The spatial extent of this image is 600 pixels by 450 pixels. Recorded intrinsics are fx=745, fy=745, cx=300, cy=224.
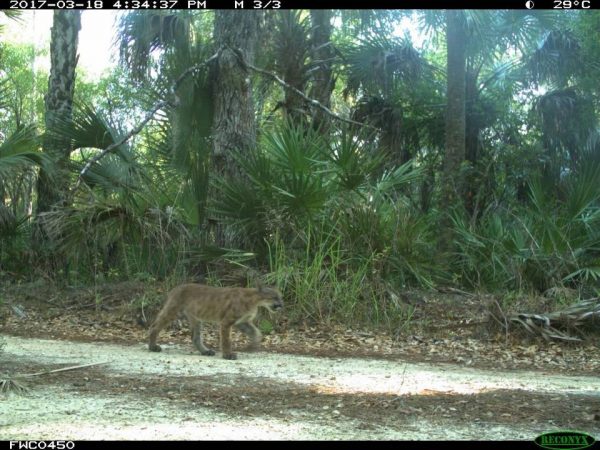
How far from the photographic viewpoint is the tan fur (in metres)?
9.05

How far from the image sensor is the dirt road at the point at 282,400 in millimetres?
5375

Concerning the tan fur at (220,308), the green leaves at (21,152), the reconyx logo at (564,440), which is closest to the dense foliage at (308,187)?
the green leaves at (21,152)

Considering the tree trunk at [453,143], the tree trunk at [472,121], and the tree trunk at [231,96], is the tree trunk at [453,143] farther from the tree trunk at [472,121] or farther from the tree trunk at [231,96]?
the tree trunk at [231,96]

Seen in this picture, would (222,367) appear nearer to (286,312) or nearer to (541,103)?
(286,312)

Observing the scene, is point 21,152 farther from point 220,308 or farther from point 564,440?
point 564,440

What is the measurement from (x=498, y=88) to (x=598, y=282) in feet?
21.5

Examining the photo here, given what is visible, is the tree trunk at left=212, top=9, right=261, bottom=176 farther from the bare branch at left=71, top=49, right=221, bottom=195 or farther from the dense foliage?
the bare branch at left=71, top=49, right=221, bottom=195

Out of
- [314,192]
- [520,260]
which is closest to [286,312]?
[314,192]

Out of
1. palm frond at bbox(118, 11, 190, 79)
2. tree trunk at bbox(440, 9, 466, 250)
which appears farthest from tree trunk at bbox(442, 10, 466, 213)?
palm frond at bbox(118, 11, 190, 79)

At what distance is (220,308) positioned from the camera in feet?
30.0

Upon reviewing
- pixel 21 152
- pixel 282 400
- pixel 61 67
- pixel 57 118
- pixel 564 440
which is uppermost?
pixel 61 67

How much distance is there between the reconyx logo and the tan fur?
442 centimetres

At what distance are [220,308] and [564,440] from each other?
16.4 ft

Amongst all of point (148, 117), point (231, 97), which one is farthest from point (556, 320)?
point (148, 117)
